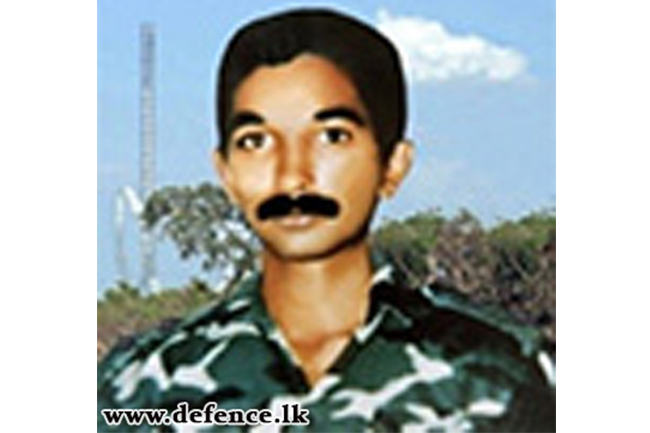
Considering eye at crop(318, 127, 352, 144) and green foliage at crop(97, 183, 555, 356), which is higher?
eye at crop(318, 127, 352, 144)

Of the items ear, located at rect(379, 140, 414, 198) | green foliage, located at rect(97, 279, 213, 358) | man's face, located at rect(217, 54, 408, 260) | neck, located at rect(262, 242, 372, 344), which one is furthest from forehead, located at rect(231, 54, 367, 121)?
green foliage, located at rect(97, 279, 213, 358)

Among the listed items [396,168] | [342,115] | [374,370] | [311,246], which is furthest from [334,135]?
[374,370]

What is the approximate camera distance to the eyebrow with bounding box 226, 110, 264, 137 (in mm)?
3938

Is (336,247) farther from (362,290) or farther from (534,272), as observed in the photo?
(534,272)

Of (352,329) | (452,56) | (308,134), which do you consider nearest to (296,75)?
(308,134)

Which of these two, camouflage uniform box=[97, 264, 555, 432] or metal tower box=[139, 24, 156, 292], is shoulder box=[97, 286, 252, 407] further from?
metal tower box=[139, 24, 156, 292]

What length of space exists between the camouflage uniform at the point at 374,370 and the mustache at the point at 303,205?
0.67 ft

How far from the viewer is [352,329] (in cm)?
396

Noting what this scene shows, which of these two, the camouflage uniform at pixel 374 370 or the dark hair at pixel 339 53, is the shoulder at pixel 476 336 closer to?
the camouflage uniform at pixel 374 370

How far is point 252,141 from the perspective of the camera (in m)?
3.95

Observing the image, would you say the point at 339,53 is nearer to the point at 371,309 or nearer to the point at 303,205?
the point at 303,205

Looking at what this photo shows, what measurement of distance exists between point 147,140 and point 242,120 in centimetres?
26

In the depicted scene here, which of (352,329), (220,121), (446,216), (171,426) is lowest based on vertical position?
(171,426)

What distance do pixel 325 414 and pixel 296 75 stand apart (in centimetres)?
85
